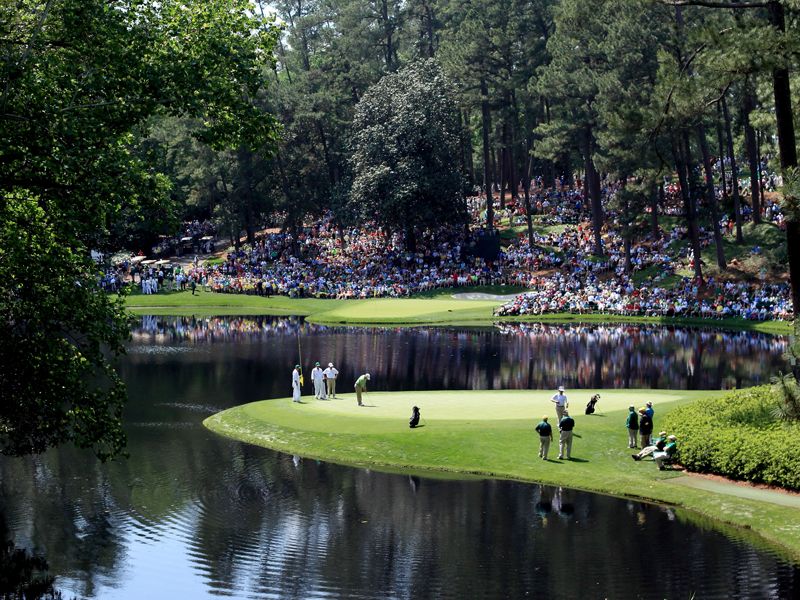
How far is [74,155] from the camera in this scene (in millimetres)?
21516

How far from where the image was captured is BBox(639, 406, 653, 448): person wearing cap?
34594 millimetres

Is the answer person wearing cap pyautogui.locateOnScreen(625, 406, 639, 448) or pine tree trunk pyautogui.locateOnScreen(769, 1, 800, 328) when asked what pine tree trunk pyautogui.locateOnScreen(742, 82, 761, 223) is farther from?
person wearing cap pyautogui.locateOnScreen(625, 406, 639, 448)

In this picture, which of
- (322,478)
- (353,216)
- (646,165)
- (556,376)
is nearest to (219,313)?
(353,216)

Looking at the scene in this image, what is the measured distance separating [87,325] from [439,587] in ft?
31.7

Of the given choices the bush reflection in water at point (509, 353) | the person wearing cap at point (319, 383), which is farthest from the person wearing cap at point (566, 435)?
the bush reflection in water at point (509, 353)

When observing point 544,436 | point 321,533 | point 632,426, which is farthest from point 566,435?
point 321,533

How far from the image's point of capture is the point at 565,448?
35.1 metres

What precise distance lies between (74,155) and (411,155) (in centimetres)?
7795

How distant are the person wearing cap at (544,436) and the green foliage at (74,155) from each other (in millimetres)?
15864

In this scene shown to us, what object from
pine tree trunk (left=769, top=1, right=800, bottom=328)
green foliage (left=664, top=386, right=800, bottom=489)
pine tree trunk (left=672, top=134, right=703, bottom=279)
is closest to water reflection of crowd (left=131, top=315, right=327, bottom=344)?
pine tree trunk (left=672, top=134, right=703, bottom=279)

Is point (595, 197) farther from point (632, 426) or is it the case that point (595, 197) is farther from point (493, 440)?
point (632, 426)

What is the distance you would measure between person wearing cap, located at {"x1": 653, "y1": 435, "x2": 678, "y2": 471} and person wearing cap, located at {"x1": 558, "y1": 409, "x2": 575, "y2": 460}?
279cm

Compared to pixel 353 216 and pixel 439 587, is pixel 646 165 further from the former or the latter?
pixel 439 587

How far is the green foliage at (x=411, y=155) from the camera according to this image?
318 feet
